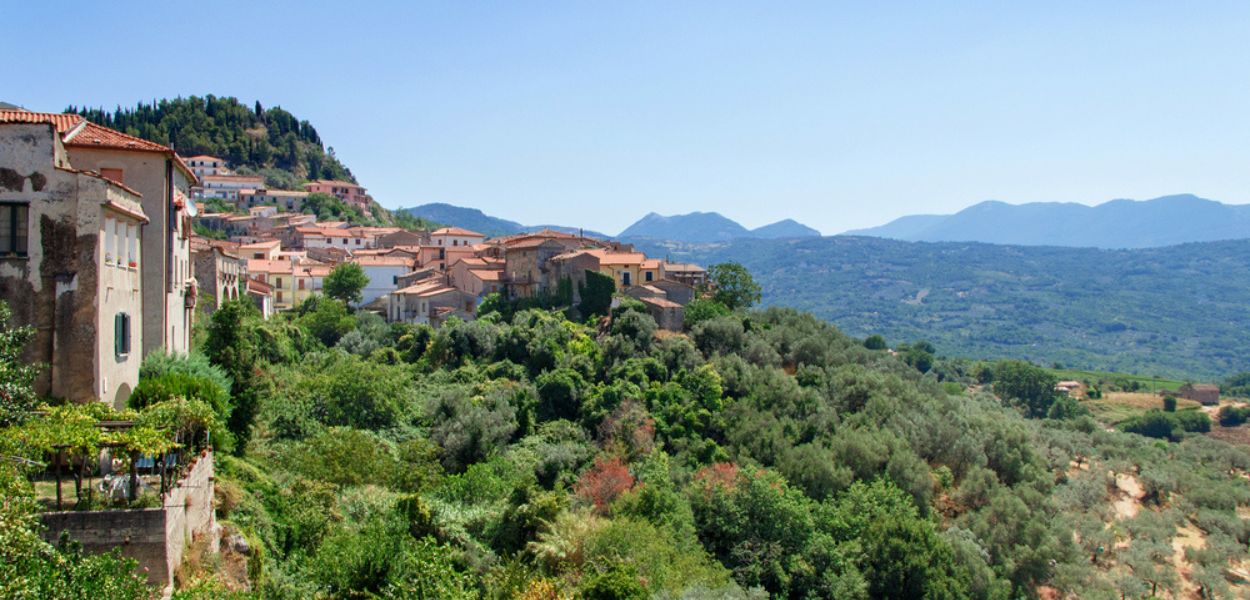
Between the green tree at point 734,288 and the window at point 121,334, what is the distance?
3966 centimetres

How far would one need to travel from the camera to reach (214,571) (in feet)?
53.0

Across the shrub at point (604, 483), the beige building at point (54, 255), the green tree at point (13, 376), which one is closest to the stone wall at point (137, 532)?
the green tree at point (13, 376)

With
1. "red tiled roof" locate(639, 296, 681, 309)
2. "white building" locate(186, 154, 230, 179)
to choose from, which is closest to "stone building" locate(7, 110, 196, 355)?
"red tiled roof" locate(639, 296, 681, 309)

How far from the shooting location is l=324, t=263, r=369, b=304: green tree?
202 feet

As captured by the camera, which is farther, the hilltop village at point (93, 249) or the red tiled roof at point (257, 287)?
the red tiled roof at point (257, 287)

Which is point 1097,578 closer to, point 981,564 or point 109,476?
point 981,564

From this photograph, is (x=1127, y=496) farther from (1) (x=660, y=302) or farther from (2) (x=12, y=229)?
(2) (x=12, y=229)

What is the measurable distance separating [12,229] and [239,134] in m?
127

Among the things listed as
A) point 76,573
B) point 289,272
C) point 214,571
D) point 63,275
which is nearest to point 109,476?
point 214,571

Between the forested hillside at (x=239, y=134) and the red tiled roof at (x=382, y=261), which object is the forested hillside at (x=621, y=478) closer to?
the red tiled roof at (x=382, y=261)

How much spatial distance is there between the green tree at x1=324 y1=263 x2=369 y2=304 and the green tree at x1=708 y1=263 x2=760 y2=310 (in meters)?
23.7

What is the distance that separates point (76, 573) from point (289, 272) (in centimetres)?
5866

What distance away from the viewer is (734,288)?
58.0 m

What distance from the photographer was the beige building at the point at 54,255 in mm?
18188
